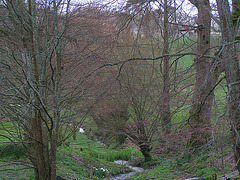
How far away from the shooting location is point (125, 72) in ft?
34.3

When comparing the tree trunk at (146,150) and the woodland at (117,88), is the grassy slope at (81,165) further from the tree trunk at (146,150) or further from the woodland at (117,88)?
the tree trunk at (146,150)

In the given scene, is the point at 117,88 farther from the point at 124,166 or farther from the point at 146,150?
the point at 124,166

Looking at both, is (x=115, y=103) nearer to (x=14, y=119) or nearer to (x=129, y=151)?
(x=129, y=151)

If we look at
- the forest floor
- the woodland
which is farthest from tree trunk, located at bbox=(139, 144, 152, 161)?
the forest floor

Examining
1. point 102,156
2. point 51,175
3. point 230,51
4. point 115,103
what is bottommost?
point 102,156

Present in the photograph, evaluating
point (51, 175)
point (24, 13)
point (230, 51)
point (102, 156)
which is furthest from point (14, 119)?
point (102, 156)

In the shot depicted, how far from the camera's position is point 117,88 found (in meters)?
8.97

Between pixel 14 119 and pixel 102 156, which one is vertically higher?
pixel 14 119

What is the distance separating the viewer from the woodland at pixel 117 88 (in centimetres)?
457

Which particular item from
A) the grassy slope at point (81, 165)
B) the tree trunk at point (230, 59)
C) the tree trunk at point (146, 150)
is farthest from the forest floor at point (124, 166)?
the tree trunk at point (230, 59)

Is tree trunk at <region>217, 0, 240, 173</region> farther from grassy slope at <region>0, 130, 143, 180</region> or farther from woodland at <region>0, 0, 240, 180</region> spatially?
grassy slope at <region>0, 130, 143, 180</region>

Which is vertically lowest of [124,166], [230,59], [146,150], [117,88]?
[124,166]

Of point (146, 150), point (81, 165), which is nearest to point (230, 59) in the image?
point (146, 150)

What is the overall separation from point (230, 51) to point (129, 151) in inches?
371
